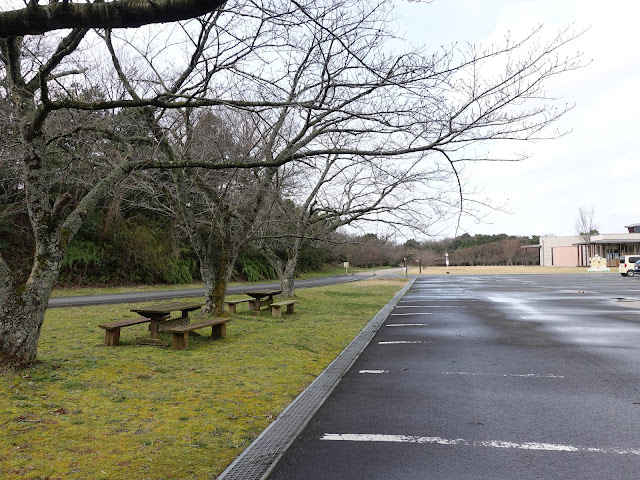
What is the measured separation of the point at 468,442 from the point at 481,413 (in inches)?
33.8

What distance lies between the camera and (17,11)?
10.6 ft

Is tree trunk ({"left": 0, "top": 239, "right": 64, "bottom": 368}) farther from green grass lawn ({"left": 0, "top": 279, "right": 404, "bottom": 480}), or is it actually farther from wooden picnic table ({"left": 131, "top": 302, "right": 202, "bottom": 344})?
wooden picnic table ({"left": 131, "top": 302, "right": 202, "bottom": 344})

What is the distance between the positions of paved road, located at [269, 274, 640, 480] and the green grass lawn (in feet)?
2.21

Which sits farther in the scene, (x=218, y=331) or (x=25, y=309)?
(x=218, y=331)

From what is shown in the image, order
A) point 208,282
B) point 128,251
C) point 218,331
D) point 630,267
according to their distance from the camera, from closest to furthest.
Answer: point 218,331
point 208,282
point 128,251
point 630,267

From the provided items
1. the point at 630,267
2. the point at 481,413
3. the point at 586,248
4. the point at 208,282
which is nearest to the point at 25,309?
the point at 481,413

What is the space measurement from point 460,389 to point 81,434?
159 inches

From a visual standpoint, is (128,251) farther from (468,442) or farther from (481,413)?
(468,442)

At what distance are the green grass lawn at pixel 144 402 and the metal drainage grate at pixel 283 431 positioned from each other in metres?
0.12

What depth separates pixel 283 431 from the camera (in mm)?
4168

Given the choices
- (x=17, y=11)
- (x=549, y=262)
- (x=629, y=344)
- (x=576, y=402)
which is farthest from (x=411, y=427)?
(x=549, y=262)

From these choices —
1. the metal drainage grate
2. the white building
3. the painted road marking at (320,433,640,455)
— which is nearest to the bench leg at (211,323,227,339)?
the metal drainage grate

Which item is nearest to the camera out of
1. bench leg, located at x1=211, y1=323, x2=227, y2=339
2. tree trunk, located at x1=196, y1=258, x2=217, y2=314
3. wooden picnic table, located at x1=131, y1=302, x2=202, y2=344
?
wooden picnic table, located at x1=131, y1=302, x2=202, y2=344

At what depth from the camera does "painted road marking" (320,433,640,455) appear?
3.71 metres
